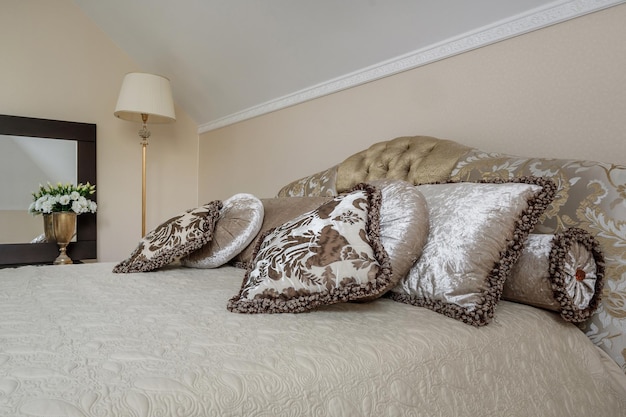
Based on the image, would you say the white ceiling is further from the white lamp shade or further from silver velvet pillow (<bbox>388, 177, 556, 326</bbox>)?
silver velvet pillow (<bbox>388, 177, 556, 326</bbox>)

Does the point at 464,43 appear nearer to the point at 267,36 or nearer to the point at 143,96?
the point at 267,36

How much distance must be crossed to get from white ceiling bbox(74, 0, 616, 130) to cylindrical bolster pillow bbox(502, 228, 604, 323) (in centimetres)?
95

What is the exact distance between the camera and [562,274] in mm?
1046

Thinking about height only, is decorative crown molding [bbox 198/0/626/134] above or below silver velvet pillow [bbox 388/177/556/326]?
above

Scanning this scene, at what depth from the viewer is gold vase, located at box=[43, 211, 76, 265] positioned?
3.02m

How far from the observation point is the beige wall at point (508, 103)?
1449 millimetres

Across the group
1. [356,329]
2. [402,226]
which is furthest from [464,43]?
[356,329]

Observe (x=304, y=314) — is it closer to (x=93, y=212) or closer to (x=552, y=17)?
(x=552, y=17)

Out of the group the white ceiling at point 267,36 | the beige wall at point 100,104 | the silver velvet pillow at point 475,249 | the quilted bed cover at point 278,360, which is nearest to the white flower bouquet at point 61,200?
the beige wall at point 100,104

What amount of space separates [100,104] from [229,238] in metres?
2.49

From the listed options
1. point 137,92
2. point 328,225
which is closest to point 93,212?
point 137,92

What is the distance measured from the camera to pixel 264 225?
1.72m

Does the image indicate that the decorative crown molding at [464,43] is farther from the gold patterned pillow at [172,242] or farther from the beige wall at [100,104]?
the beige wall at [100,104]

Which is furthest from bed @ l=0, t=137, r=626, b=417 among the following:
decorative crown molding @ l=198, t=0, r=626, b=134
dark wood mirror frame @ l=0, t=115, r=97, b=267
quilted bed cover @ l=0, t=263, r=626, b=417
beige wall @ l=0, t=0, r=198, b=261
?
beige wall @ l=0, t=0, r=198, b=261
